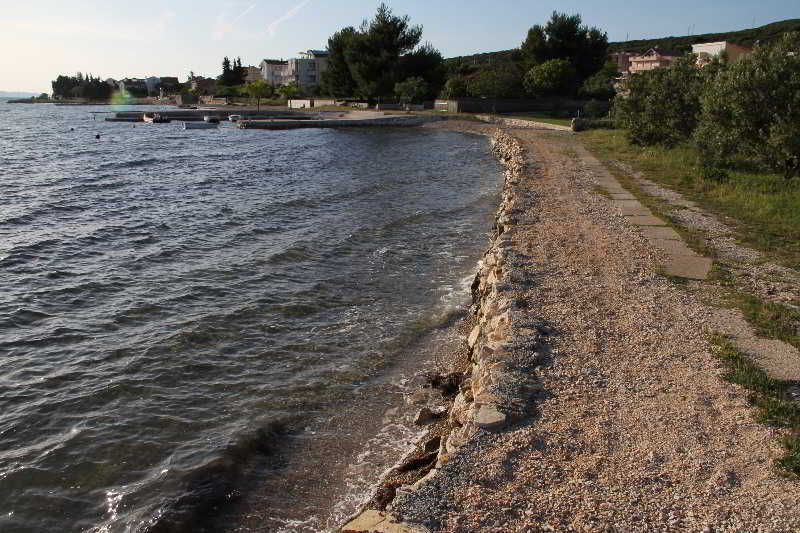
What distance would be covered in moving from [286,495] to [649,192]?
17.4 meters

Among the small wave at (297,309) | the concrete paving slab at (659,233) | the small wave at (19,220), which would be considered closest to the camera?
the small wave at (297,309)

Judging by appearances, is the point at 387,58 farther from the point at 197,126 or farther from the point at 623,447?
the point at 623,447

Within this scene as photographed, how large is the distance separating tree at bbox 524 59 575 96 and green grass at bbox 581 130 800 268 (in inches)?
2086

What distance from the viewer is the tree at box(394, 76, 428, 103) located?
85.6 metres

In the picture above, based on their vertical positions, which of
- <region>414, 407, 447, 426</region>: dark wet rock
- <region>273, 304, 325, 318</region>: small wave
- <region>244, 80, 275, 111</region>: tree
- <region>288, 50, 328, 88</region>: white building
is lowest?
<region>414, 407, 447, 426</region>: dark wet rock

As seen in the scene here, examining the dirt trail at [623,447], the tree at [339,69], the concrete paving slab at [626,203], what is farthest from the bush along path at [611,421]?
the tree at [339,69]

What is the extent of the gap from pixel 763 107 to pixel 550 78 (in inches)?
2514

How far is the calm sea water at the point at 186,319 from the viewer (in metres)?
7.52

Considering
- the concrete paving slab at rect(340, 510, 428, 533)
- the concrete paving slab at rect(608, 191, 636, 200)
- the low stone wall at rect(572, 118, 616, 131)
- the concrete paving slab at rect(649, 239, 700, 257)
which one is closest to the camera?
the concrete paving slab at rect(340, 510, 428, 533)

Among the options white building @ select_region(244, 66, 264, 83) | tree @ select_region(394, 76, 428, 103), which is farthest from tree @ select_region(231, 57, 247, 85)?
tree @ select_region(394, 76, 428, 103)

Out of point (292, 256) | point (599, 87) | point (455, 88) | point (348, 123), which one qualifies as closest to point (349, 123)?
point (348, 123)

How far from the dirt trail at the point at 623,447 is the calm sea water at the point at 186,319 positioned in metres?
3.24

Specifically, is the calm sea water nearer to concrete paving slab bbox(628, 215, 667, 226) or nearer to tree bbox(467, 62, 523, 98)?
concrete paving slab bbox(628, 215, 667, 226)

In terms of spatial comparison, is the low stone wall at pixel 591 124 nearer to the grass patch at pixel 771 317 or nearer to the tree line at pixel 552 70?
the tree line at pixel 552 70
